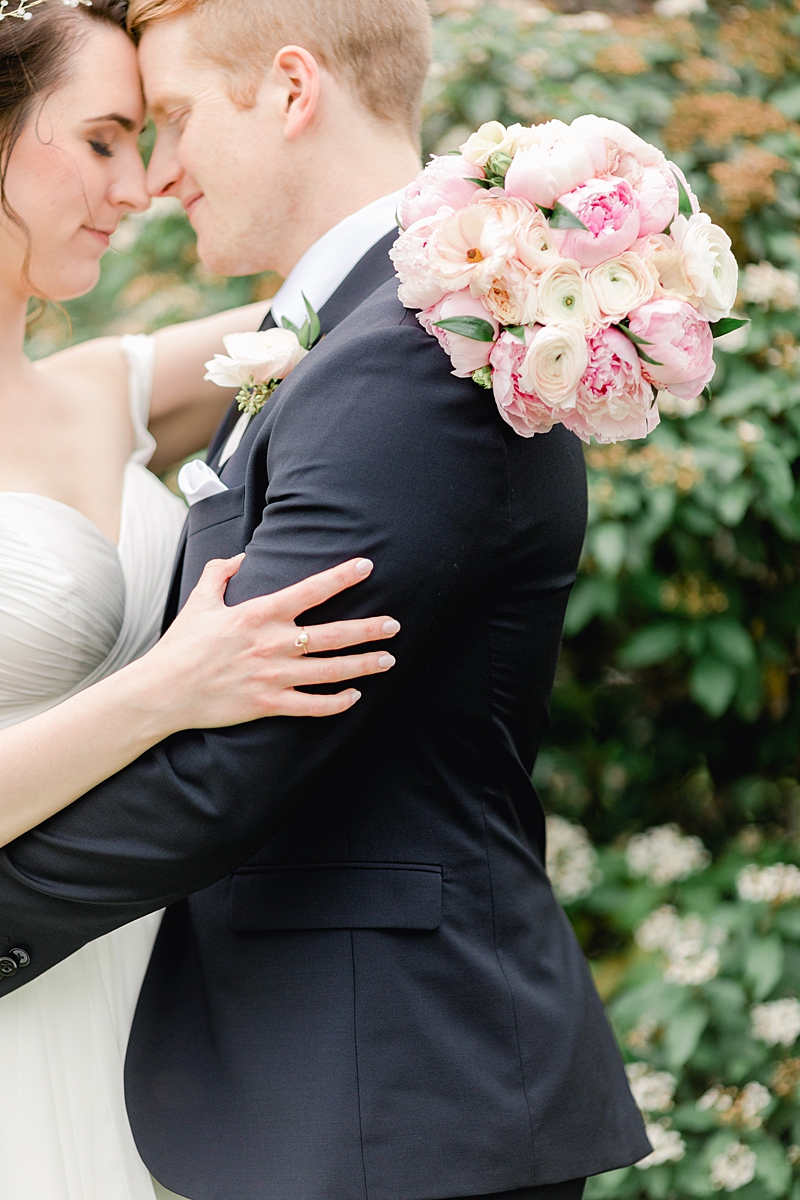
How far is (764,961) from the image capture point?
111 inches

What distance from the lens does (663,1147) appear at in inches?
108

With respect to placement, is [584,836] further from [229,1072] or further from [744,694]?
[229,1072]

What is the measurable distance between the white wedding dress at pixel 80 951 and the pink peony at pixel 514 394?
0.99 meters

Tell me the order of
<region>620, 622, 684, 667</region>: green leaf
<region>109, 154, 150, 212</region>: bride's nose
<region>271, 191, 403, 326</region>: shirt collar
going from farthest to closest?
<region>620, 622, 684, 667</region>: green leaf, <region>109, 154, 150, 212</region>: bride's nose, <region>271, 191, 403, 326</region>: shirt collar

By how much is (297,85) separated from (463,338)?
0.75 m

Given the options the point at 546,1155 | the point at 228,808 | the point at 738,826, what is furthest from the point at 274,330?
the point at 738,826

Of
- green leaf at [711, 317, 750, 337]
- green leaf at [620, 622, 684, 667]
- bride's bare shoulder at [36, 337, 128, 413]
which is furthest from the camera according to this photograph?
green leaf at [620, 622, 684, 667]

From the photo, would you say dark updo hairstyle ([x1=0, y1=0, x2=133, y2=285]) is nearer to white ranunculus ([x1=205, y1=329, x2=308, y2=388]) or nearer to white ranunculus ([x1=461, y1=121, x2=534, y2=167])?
white ranunculus ([x1=205, y1=329, x2=308, y2=388])

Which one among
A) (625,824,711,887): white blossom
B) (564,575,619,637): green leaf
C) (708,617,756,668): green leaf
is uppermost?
(564,575,619,637): green leaf

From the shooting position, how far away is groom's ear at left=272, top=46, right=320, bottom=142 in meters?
1.85

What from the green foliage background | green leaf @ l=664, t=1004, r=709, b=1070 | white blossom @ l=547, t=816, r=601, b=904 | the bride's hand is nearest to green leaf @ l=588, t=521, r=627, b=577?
the green foliage background

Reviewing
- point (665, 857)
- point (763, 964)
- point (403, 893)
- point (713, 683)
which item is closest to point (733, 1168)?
point (763, 964)

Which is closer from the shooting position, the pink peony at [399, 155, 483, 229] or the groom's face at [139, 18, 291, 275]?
the pink peony at [399, 155, 483, 229]

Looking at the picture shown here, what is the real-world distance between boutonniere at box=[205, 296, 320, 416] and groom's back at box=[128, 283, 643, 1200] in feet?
0.44
